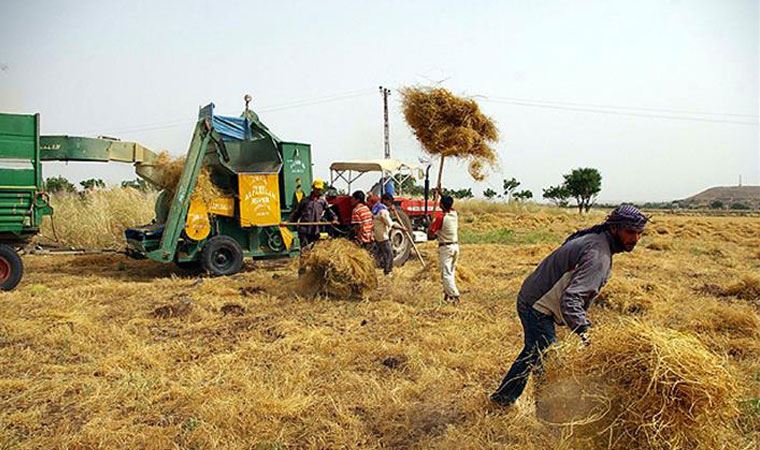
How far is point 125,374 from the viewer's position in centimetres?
480

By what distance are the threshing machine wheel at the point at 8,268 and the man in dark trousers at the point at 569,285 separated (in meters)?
7.52

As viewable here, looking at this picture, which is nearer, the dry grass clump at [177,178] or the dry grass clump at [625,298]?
the dry grass clump at [625,298]

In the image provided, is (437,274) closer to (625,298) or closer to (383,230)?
(383,230)

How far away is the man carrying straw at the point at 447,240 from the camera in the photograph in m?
7.55

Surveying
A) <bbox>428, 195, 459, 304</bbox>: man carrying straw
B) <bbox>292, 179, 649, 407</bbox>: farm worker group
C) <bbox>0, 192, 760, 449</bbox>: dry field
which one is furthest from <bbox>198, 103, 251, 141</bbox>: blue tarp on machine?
<bbox>292, 179, 649, 407</bbox>: farm worker group

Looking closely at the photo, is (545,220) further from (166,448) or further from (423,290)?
(166,448)

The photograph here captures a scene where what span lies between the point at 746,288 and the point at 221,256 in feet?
26.8

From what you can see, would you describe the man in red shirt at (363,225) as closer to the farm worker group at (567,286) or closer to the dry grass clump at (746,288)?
the farm worker group at (567,286)

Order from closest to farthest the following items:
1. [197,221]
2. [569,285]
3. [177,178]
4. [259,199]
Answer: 1. [569,285]
2. [197,221]
3. [259,199]
4. [177,178]

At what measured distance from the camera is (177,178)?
1028 centimetres

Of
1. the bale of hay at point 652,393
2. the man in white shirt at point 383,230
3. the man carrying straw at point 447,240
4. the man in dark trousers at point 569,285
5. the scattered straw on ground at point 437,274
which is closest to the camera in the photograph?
the bale of hay at point 652,393

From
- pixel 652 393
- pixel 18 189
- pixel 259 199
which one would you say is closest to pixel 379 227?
pixel 259 199

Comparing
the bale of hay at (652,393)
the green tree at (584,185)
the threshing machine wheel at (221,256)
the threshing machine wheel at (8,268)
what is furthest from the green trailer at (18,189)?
the green tree at (584,185)

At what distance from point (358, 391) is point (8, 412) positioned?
2518 mm
